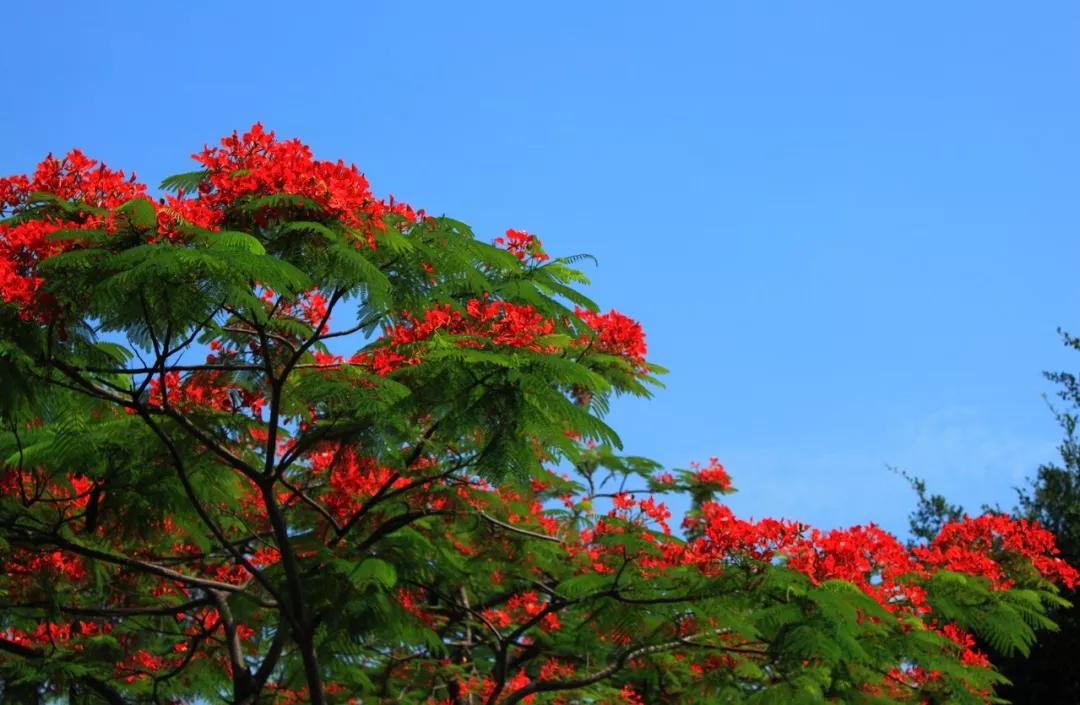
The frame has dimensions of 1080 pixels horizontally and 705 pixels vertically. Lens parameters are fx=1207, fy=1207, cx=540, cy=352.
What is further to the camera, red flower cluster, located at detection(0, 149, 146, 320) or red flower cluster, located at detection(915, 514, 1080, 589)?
red flower cluster, located at detection(915, 514, 1080, 589)

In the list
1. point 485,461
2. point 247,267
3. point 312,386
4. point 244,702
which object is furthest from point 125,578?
point 247,267

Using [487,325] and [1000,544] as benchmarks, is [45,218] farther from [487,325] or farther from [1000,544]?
[1000,544]

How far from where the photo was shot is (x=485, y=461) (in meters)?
8.59

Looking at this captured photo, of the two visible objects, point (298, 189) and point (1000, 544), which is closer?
point (298, 189)

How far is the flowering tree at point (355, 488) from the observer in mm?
8062

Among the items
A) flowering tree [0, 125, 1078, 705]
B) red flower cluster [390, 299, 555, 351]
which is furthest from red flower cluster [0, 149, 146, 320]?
red flower cluster [390, 299, 555, 351]

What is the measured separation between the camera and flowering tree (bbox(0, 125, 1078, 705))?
8.06m

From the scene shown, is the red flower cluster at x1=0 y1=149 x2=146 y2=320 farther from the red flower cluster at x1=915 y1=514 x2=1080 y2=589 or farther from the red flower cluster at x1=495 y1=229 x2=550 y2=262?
the red flower cluster at x1=915 y1=514 x2=1080 y2=589

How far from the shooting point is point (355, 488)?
11773mm

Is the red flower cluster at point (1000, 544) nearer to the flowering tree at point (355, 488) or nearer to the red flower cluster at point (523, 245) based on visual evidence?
the flowering tree at point (355, 488)

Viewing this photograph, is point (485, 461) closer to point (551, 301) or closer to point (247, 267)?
point (551, 301)

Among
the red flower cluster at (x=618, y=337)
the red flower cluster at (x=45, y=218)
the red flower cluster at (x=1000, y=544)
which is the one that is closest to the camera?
the red flower cluster at (x=45, y=218)

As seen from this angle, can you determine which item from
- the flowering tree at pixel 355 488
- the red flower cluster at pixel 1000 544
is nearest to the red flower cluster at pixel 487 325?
the flowering tree at pixel 355 488

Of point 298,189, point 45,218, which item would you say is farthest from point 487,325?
point 45,218
